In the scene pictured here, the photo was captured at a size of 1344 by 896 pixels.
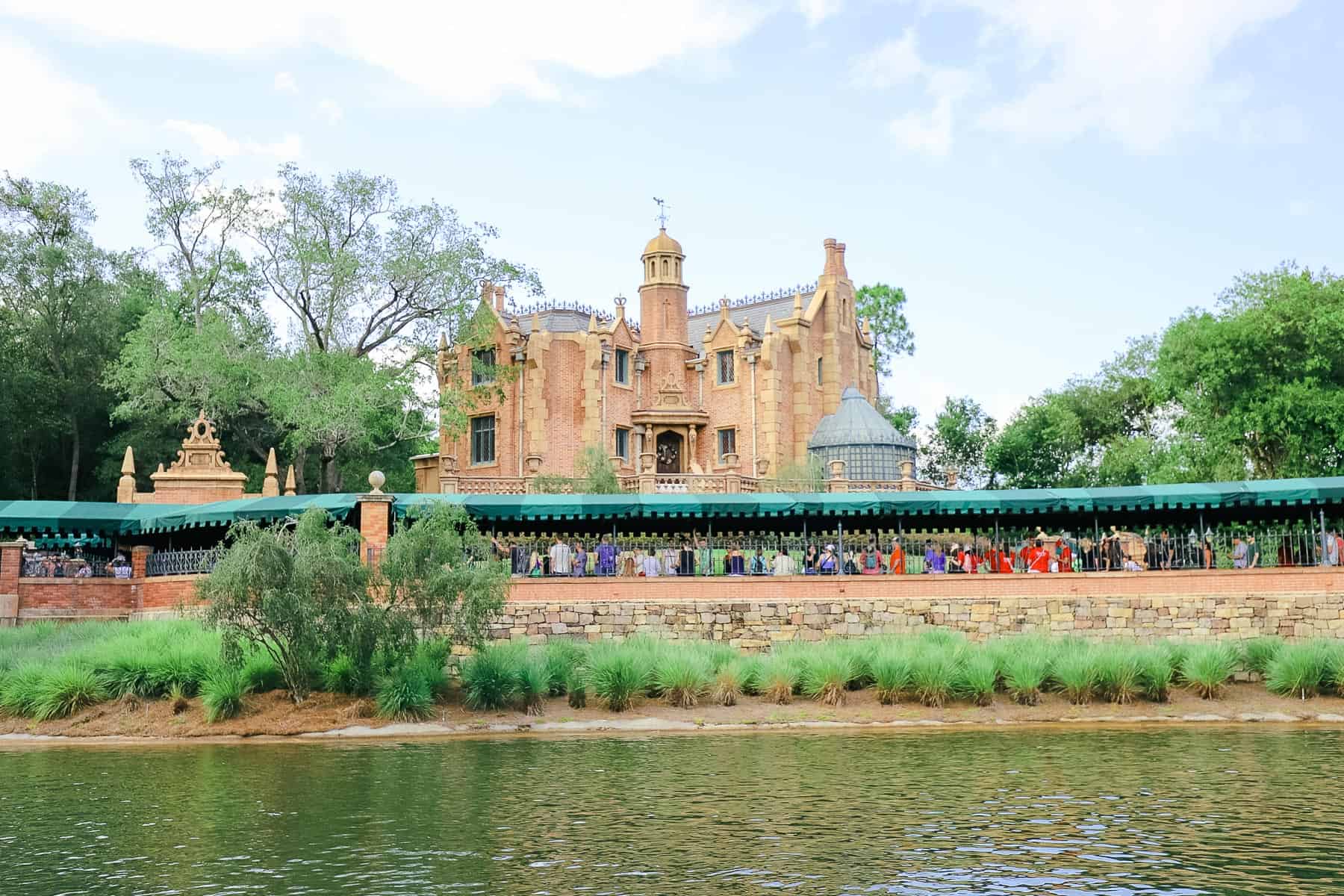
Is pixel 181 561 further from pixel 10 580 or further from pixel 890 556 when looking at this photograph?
pixel 890 556

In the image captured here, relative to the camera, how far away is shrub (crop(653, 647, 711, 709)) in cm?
2672

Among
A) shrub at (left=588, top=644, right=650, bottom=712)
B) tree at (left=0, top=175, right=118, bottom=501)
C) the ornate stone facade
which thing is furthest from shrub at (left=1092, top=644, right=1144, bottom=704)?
tree at (left=0, top=175, right=118, bottom=501)

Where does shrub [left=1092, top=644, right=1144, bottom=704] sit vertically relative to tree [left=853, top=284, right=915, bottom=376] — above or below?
below

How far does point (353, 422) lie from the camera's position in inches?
1763

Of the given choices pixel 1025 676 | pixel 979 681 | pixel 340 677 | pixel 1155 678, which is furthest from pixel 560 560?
pixel 1155 678

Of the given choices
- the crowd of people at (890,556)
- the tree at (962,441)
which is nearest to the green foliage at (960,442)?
the tree at (962,441)

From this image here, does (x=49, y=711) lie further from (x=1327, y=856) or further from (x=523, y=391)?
(x=523, y=391)

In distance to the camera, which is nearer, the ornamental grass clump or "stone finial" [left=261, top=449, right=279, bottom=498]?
the ornamental grass clump

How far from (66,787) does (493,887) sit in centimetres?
881

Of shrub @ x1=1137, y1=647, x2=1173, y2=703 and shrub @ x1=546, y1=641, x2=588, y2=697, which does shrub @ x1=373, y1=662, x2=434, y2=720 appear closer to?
shrub @ x1=546, y1=641, x2=588, y2=697

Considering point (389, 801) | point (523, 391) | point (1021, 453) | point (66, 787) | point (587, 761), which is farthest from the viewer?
point (1021, 453)

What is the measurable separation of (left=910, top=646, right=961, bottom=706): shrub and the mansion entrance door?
3171cm

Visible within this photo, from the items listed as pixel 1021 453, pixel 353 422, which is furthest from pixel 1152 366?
pixel 353 422

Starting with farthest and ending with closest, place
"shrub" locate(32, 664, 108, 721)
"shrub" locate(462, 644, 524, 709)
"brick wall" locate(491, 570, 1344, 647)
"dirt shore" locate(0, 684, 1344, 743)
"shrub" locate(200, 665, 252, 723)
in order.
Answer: "brick wall" locate(491, 570, 1344, 647)
"shrub" locate(462, 644, 524, 709)
"shrub" locate(32, 664, 108, 721)
"shrub" locate(200, 665, 252, 723)
"dirt shore" locate(0, 684, 1344, 743)
